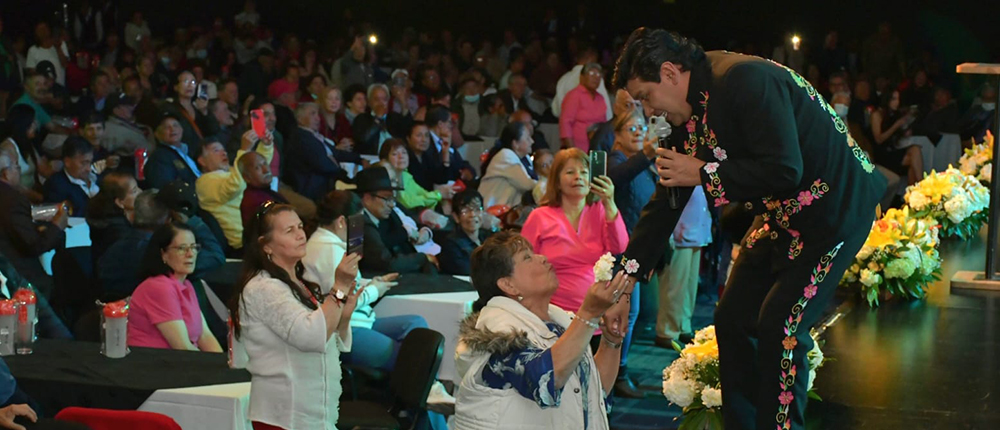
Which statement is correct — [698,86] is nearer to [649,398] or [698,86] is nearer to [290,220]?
[290,220]

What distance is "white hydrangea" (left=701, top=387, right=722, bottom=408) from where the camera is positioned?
11.1 ft

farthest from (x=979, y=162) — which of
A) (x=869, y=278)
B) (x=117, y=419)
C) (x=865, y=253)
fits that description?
(x=117, y=419)

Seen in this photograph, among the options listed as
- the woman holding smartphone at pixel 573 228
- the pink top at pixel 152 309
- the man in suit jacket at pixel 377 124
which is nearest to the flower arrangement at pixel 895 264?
the woman holding smartphone at pixel 573 228

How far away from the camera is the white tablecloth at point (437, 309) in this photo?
5520 millimetres

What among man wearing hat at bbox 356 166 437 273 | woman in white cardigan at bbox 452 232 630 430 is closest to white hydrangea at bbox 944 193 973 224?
man wearing hat at bbox 356 166 437 273

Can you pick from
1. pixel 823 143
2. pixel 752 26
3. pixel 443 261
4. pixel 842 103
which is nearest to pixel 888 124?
pixel 842 103

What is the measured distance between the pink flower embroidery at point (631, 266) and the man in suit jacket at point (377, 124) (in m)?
6.18

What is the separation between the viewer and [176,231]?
15.6ft

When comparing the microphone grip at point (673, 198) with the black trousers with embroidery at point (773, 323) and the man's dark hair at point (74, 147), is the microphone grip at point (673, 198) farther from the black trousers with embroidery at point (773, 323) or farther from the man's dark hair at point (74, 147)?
the man's dark hair at point (74, 147)

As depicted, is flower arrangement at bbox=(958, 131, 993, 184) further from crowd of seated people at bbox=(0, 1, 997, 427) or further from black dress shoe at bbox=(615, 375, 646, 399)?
black dress shoe at bbox=(615, 375, 646, 399)

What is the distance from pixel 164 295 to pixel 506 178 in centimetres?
353

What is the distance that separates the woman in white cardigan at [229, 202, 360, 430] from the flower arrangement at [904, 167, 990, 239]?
158 inches

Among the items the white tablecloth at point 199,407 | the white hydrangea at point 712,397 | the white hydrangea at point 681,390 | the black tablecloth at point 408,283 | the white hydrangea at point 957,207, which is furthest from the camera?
the white hydrangea at point 957,207

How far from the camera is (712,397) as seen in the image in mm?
3391
